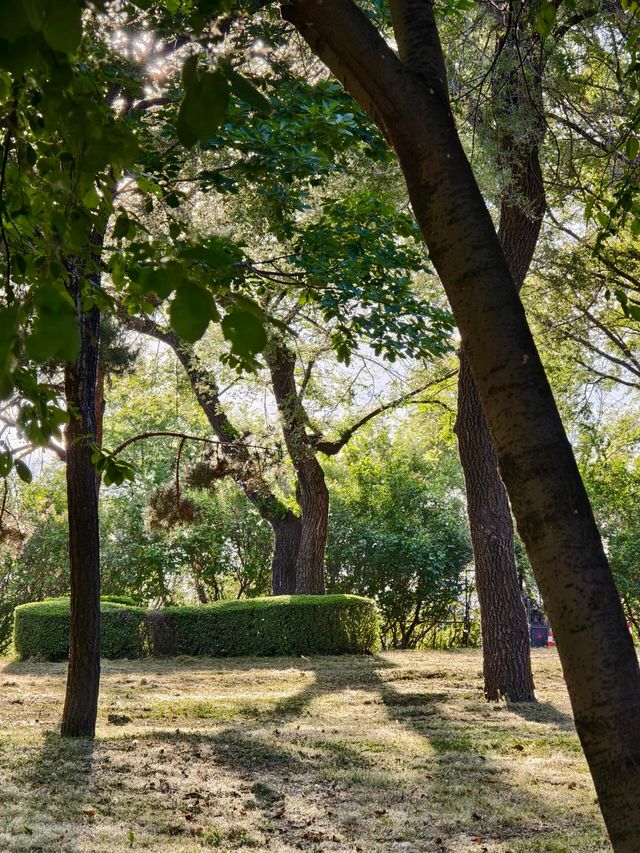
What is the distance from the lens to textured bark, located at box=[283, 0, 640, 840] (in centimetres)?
194

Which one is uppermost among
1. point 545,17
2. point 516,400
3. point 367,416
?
point 367,416

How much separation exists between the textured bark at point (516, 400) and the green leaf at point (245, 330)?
1052mm

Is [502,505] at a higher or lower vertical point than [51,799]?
higher

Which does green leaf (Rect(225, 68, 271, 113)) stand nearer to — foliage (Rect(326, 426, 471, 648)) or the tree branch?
the tree branch

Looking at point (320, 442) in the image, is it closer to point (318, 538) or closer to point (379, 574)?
point (318, 538)

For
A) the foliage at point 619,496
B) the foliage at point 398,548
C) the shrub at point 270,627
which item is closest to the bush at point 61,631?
the shrub at point 270,627

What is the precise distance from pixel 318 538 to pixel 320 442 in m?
1.86

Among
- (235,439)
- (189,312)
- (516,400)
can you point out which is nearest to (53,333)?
(189,312)

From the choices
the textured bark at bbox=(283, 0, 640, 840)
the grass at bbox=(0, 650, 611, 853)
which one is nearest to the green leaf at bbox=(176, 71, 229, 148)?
the textured bark at bbox=(283, 0, 640, 840)

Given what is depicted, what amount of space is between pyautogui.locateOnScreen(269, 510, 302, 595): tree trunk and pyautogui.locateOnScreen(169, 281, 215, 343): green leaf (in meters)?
16.0

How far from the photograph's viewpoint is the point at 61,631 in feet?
48.7

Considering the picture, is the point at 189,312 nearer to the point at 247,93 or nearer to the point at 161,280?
the point at 161,280

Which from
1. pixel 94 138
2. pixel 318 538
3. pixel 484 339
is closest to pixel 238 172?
pixel 484 339

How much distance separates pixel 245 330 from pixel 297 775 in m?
5.30
